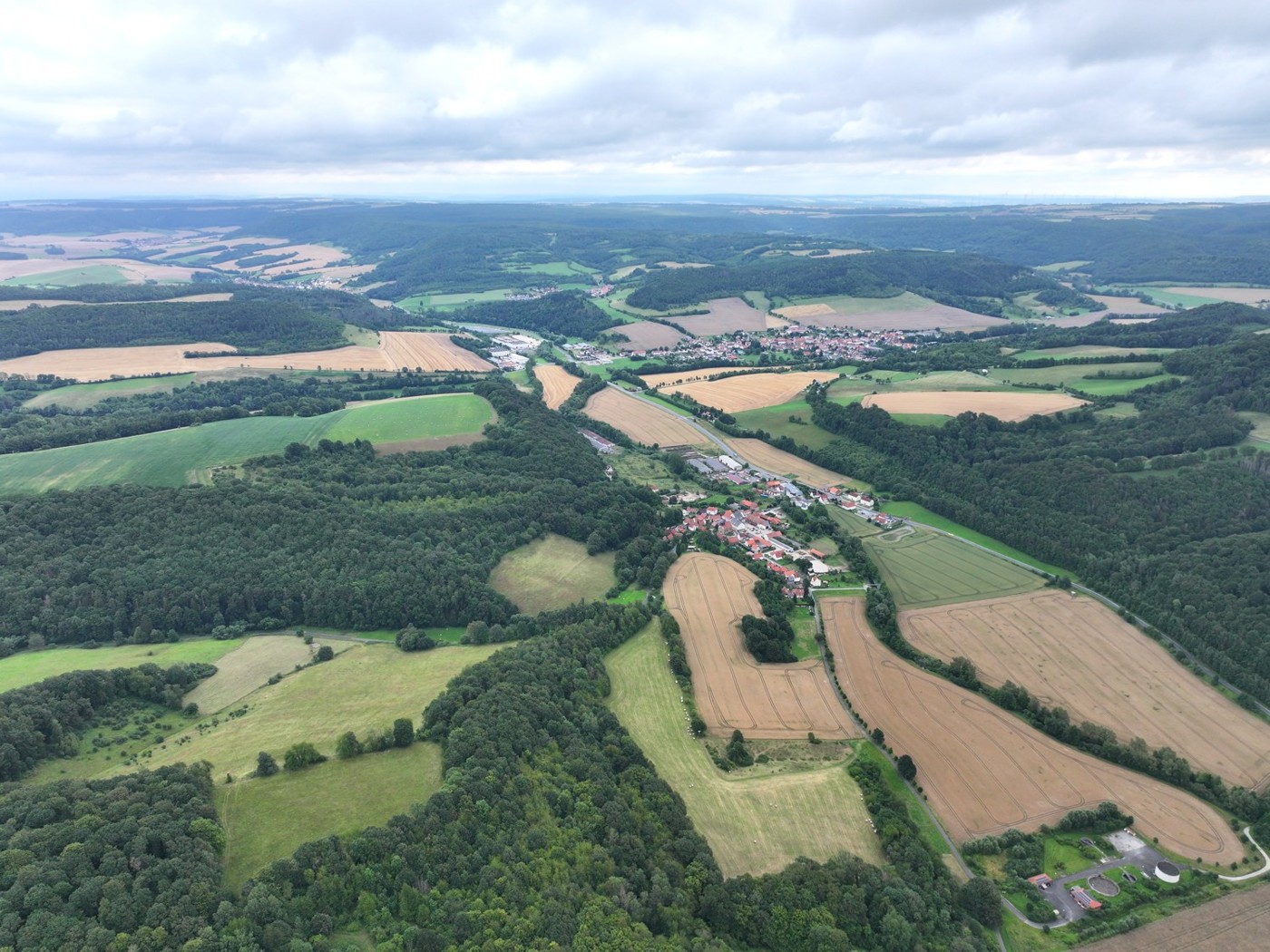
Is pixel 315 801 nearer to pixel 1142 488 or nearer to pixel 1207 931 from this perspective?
pixel 1207 931

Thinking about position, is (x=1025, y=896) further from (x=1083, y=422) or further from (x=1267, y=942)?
(x=1083, y=422)

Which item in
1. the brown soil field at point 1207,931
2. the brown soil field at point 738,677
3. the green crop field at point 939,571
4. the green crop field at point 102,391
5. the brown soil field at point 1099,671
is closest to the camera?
the brown soil field at point 1207,931

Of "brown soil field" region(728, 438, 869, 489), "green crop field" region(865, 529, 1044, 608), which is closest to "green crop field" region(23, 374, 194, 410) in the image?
"brown soil field" region(728, 438, 869, 489)

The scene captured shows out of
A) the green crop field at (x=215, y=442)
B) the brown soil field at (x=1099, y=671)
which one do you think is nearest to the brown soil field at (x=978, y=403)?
the brown soil field at (x=1099, y=671)

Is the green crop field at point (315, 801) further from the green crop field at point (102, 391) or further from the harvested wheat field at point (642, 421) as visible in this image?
the green crop field at point (102, 391)

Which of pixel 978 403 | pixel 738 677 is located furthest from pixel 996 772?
pixel 978 403
